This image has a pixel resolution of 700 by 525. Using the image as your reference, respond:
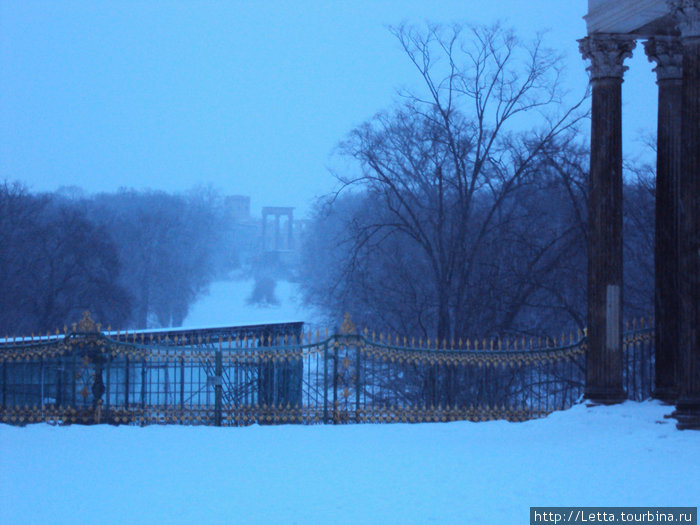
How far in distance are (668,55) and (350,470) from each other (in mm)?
8960

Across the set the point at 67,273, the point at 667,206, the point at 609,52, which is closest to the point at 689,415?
the point at 667,206

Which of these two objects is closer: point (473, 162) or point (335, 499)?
point (335, 499)

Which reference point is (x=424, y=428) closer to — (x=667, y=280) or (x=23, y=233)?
(x=667, y=280)

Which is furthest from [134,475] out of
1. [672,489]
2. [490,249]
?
[490,249]

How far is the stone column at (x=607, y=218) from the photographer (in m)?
14.0

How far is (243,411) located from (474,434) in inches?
163

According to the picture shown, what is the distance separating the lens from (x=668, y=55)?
14234 millimetres

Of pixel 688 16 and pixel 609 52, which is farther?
pixel 609 52

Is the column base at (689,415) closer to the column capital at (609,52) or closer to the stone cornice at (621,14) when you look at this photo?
the column capital at (609,52)

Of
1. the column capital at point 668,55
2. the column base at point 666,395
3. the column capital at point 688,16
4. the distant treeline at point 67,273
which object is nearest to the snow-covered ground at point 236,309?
the distant treeline at point 67,273

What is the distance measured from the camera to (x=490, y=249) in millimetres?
28953

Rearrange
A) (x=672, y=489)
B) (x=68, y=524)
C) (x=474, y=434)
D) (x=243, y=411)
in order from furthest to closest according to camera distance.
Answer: (x=243, y=411) → (x=474, y=434) → (x=672, y=489) → (x=68, y=524)

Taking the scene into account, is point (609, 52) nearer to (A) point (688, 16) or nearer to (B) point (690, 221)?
(A) point (688, 16)

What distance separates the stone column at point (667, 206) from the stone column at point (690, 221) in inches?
82.0
